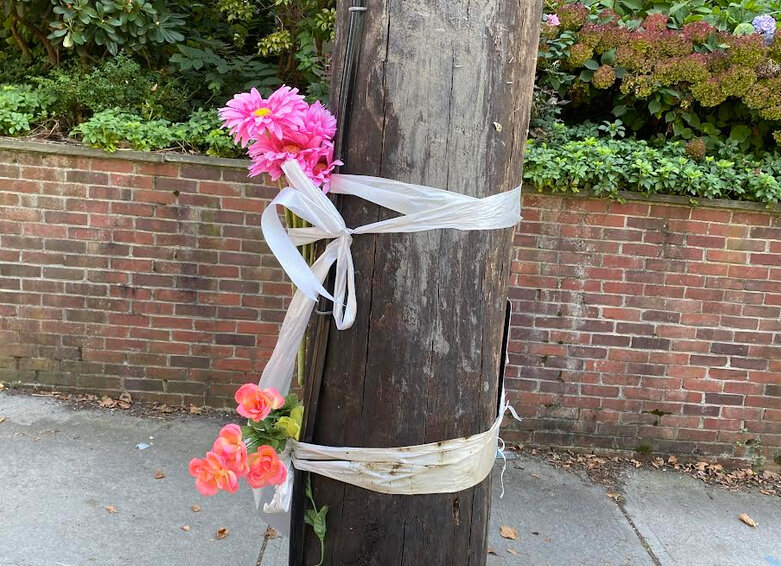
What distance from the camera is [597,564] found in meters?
3.21

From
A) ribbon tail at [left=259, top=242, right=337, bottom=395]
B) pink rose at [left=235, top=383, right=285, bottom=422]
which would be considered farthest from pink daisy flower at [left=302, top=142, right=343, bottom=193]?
pink rose at [left=235, top=383, right=285, bottom=422]

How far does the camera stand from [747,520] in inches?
146

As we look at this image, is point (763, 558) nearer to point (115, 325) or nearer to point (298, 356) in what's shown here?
point (298, 356)

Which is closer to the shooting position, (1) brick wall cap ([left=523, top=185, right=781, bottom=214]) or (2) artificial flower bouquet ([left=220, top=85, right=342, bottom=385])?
(2) artificial flower bouquet ([left=220, top=85, right=342, bottom=385])

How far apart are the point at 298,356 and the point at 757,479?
3537 mm

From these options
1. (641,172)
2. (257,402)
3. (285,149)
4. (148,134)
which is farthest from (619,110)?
(257,402)

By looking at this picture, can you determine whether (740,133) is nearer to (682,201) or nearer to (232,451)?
(682,201)

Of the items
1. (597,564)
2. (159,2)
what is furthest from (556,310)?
(159,2)

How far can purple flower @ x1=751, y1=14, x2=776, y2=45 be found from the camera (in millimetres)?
4305

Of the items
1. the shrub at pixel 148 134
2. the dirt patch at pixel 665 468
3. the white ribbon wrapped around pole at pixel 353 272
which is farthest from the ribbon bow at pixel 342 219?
the dirt patch at pixel 665 468

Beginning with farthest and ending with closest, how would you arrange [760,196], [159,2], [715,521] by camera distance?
[159,2]
[760,196]
[715,521]

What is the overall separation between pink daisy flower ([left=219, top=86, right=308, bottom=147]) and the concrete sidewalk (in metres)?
2.10

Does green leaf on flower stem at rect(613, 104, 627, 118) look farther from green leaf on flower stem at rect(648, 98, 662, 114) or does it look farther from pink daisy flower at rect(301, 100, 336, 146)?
pink daisy flower at rect(301, 100, 336, 146)

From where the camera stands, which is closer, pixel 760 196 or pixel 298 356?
pixel 298 356
